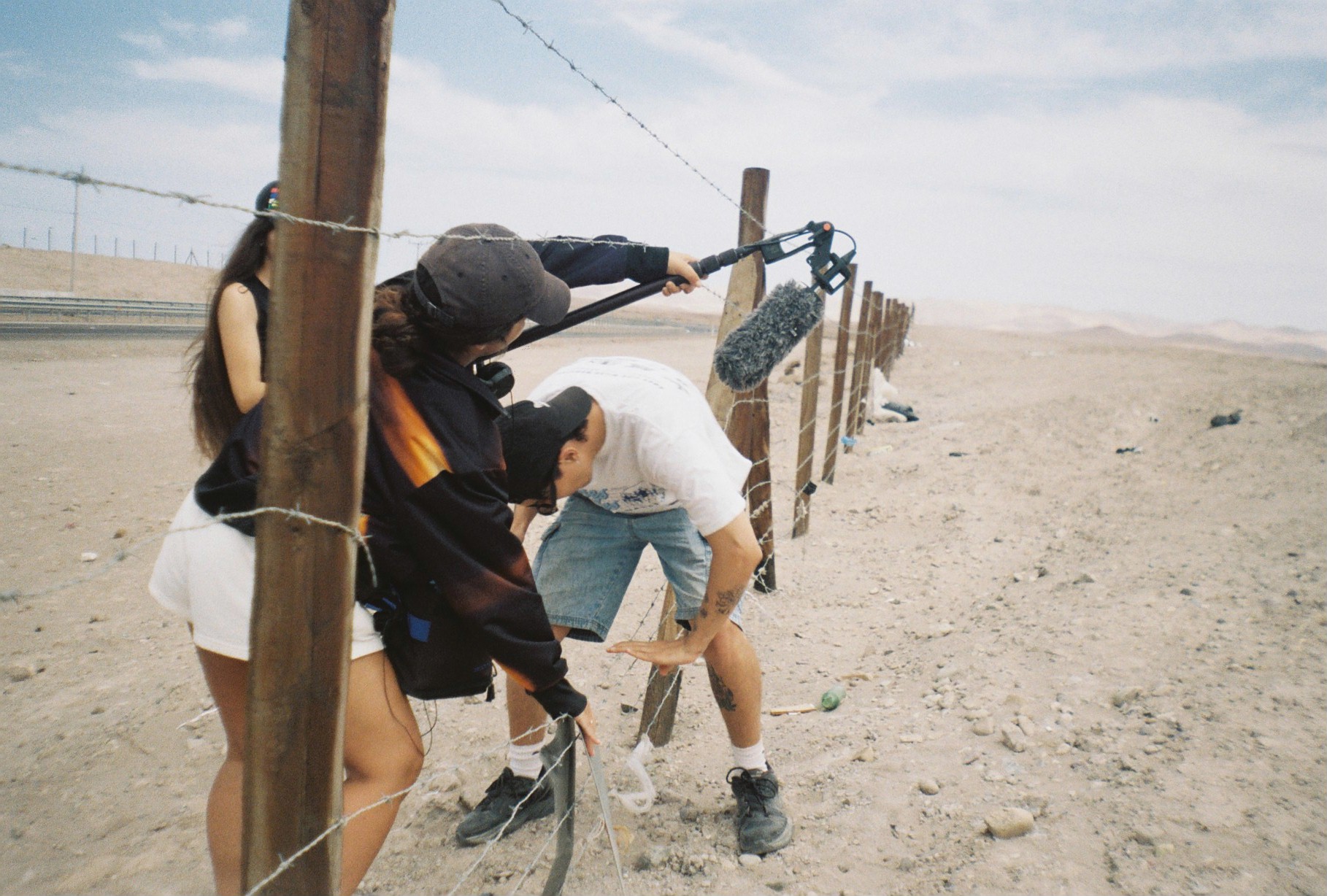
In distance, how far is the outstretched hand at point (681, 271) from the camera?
2.54m

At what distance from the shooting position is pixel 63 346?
12844mm

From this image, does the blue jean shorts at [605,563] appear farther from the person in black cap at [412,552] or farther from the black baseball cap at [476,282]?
the black baseball cap at [476,282]

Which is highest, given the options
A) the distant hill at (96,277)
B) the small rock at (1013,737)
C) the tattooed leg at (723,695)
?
the distant hill at (96,277)

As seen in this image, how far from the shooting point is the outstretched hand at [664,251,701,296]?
254cm

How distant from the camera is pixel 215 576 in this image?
155 centimetres

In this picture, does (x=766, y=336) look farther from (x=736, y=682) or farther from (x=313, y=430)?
(x=313, y=430)

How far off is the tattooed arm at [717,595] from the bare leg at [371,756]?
60cm

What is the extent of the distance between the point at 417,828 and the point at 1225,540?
4536 millimetres

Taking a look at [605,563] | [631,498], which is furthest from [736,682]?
[631,498]

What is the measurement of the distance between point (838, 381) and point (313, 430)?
696 centimetres

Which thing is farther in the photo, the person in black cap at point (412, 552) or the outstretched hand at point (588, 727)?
the outstretched hand at point (588, 727)

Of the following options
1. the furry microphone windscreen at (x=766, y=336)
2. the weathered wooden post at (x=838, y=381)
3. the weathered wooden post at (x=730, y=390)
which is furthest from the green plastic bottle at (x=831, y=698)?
the weathered wooden post at (x=838, y=381)

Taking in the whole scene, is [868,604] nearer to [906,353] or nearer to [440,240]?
[440,240]

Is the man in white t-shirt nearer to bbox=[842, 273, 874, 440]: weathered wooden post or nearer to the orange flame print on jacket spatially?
the orange flame print on jacket
